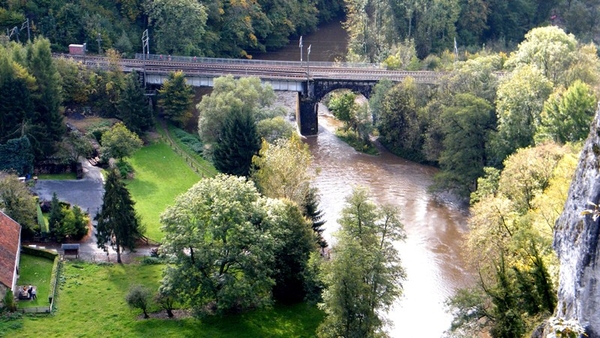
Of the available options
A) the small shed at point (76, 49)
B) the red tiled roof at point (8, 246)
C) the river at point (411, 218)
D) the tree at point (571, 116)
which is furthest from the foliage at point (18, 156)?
the tree at point (571, 116)

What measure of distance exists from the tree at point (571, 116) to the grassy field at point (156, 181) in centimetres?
3030

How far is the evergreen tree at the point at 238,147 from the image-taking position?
65.8 meters

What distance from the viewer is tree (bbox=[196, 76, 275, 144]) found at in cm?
7075

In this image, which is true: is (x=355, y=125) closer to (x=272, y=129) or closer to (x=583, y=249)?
(x=272, y=129)

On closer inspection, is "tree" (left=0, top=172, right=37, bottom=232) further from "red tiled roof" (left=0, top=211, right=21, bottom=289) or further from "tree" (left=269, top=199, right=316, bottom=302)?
"tree" (left=269, top=199, right=316, bottom=302)

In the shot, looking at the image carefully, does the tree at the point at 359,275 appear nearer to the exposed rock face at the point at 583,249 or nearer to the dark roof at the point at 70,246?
the exposed rock face at the point at 583,249

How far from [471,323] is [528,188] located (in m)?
11.2

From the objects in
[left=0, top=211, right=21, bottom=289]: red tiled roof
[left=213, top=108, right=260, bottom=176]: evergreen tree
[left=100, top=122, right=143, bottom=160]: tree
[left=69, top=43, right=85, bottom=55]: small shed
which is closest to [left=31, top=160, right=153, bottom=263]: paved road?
[left=100, top=122, right=143, bottom=160]: tree

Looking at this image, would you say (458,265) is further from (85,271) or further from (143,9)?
(143,9)

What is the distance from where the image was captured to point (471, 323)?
4622 centimetres

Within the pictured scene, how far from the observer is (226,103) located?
71125 millimetres

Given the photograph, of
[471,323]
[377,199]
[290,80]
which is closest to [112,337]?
[471,323]

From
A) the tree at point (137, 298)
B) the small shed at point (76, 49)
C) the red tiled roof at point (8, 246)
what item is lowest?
the tree at point (137, 298)

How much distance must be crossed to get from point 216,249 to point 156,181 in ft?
74.9
